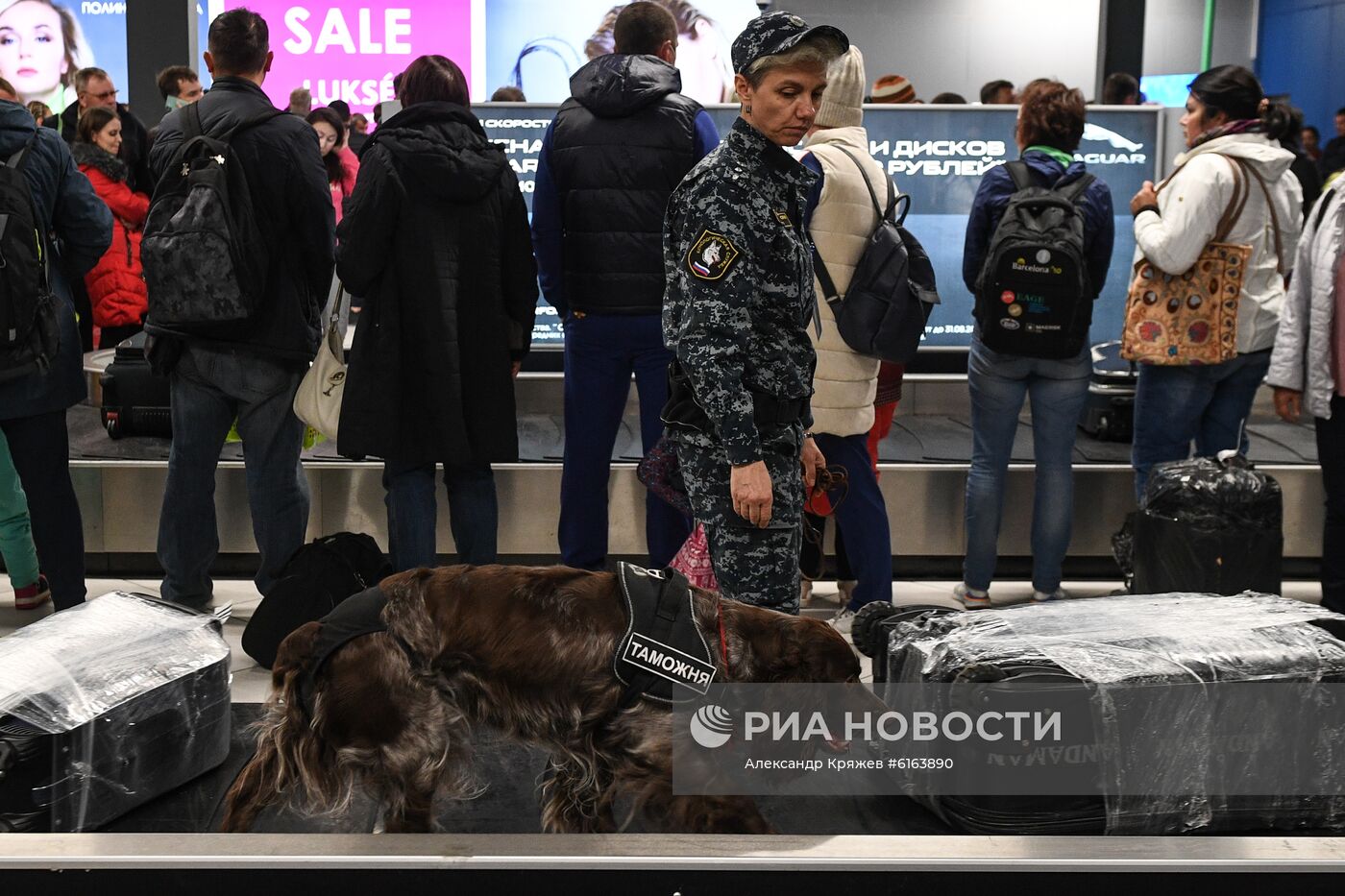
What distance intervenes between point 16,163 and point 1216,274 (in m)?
3.85

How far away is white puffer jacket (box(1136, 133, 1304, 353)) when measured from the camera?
466cm

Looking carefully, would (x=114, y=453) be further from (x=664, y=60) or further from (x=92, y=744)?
(x=92, y=744)

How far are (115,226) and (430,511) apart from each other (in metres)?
2.77

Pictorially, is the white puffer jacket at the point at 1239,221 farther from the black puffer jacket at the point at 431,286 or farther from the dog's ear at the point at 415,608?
the dog's ear at the point at 415,608

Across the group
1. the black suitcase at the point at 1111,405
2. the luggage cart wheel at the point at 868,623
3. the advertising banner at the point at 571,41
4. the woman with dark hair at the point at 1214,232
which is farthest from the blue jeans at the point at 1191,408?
the advertising banner at the point at 571,41

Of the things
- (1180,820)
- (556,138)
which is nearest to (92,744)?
(1180,820)

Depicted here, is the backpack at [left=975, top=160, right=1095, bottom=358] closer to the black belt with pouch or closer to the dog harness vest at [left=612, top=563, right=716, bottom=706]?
the black belt with pouch

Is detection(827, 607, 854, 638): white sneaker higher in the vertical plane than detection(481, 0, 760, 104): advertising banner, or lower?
lower

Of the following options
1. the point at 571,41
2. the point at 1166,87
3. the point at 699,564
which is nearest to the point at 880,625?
the point at 699,564

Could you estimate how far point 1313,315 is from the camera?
14.6 feet

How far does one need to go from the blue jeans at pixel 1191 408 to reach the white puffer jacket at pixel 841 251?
4.12 ft

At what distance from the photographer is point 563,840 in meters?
2.08

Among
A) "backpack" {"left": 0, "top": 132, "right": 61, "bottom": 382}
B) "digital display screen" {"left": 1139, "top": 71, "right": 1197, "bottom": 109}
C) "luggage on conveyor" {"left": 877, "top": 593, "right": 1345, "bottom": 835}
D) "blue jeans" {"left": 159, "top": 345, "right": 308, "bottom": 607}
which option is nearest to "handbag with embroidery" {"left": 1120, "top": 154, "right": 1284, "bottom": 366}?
"luggage on conveyor" {"left": 877, "top": 593, "right": 1345, "bottom": 835}

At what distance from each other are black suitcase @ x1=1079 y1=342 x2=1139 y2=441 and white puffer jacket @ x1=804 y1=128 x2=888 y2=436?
6.39 feet
